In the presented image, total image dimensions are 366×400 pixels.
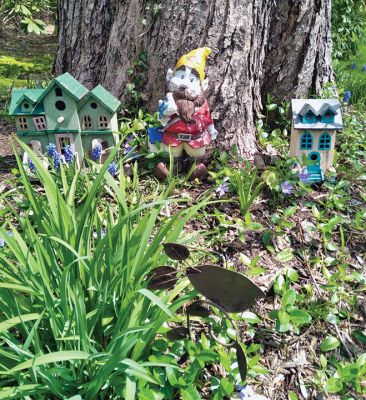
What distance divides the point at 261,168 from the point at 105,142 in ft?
2.69

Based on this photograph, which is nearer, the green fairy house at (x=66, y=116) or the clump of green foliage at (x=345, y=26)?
the green fairy house at (x=66, y=116)

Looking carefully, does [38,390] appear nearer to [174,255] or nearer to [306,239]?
[174,255]

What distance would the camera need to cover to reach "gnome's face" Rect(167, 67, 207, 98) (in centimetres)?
228

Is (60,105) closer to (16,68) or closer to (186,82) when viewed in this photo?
(186,82)

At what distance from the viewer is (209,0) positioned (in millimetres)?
2438

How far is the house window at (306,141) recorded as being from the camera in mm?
2414

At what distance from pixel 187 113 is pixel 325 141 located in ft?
2.36

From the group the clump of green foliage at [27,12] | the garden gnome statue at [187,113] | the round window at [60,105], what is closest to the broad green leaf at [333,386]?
the garden gnome statue at [187,113]

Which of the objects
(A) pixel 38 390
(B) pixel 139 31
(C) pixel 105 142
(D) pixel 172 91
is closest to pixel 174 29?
(B) pixel 139 31

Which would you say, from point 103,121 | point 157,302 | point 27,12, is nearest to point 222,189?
point 103,121

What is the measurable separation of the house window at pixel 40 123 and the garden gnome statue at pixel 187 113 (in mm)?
594

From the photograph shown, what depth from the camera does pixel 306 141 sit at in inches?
95.5

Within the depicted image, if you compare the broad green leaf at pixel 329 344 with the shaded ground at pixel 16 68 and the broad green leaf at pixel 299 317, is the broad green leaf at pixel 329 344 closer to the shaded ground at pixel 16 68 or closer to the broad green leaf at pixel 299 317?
the broad green leaf at pixel 299 317

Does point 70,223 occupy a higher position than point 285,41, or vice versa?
point 285,41
